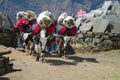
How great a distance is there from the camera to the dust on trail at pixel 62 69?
42.2 feet

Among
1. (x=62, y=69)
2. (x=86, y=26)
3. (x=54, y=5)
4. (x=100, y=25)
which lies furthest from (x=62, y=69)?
(x=54, y=5)

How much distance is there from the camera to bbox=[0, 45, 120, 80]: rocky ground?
12.9 metres

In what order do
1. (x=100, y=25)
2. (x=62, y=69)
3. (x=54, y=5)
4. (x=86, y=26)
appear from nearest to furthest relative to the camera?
(x=62, y=69), (x=100, y=25), (x=86, y=26), (x=54, y=5)

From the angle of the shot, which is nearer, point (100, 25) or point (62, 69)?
point (62, 69)

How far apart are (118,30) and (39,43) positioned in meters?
5.63

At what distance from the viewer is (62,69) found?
14.1 metres

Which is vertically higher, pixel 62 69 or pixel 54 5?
pixel 54 5

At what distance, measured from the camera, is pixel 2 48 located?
16.7 m

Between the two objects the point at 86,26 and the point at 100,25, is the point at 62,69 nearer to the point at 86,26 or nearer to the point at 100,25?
the point at 100,25

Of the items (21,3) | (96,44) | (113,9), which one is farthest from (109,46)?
(21,3)

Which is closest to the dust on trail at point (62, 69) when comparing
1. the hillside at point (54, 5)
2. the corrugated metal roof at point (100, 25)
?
the corrugated metal roof at point (100, 25)

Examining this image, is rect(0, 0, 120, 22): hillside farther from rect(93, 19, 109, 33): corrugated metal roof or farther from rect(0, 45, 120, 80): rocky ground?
rect(0, 45, 120, 80): rocky ground

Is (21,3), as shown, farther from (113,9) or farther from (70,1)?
(113,9)

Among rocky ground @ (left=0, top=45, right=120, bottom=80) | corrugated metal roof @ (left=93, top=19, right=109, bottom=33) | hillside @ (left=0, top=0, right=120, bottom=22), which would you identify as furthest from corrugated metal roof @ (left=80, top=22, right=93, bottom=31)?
hillside @ (left=0, top=0, right=120, bottom=22)
